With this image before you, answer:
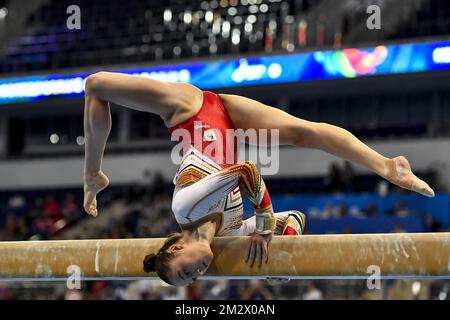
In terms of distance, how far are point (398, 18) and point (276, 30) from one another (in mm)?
2162

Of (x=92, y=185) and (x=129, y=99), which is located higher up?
(x=129, y=99)

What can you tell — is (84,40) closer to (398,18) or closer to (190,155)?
(398,18)

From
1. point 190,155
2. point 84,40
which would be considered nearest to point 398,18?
point 84,40

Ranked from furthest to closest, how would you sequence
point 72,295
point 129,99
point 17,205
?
point 17,205
point 72,295
point 129,99

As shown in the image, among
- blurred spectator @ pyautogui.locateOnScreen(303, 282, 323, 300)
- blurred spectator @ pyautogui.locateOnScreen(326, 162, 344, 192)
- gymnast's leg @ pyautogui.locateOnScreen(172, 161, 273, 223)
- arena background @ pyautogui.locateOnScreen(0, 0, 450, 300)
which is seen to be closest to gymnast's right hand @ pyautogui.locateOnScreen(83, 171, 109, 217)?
gymnast's leg @ pyautogui.locateOnScreen(172, 161, 273, 223)

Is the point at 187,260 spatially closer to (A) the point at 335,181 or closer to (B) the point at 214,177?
(B) the point at 214,177

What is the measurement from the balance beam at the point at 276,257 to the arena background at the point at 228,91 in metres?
6.20

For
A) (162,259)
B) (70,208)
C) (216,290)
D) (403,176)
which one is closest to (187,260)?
(162,259)

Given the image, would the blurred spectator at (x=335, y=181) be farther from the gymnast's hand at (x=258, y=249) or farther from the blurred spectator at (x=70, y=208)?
the gymnast's hand at (x=258, y=249)

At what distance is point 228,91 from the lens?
497 inches

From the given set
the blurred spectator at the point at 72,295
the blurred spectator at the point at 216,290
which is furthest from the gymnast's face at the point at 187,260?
the blurred spectator at the point at 72,295

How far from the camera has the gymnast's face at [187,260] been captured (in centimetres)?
376

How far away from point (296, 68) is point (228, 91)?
4.85 ft

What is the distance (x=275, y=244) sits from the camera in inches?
156
